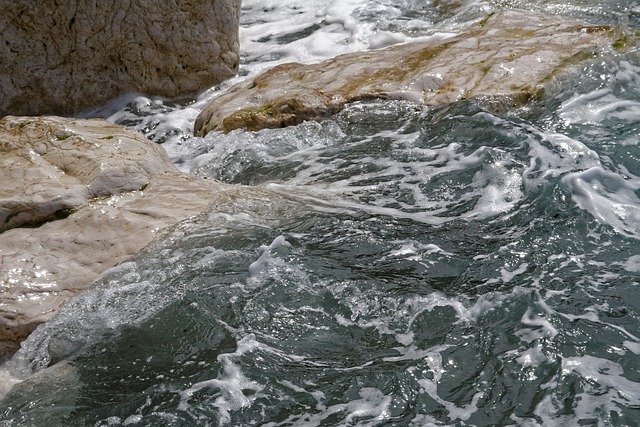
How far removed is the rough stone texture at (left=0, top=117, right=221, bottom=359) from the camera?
493 centimetres

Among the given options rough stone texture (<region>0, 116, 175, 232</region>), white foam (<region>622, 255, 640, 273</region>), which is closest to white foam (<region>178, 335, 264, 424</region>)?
rough stone texture (<region>0, 116, 175, 232</region>)

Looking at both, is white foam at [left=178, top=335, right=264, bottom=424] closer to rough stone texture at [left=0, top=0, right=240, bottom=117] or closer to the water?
the water

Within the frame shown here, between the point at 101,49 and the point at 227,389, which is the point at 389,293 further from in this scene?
the point at 101,49

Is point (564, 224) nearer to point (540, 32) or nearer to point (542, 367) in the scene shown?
point (542, 367)

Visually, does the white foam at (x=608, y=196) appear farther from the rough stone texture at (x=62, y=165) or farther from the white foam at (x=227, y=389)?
the rough stone texture at (x=62, y=165)

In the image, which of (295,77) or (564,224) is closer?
(564,224)

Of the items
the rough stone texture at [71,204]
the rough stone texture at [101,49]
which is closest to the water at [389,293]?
the rough stone texture at [71,204]

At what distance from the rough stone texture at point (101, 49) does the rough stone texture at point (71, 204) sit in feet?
6.31

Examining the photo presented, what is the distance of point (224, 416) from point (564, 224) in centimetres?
264

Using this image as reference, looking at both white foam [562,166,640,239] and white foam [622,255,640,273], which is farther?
white foam [562,166,640,239]

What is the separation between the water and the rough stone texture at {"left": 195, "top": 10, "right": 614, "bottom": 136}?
0.38 meters

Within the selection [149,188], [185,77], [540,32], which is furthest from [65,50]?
[540,32]

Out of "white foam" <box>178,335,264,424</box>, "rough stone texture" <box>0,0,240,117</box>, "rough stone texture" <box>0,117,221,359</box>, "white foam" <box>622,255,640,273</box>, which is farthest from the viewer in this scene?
"rough stone texture" <box>0,0,240,117</box>

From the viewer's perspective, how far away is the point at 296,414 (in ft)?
12.5
